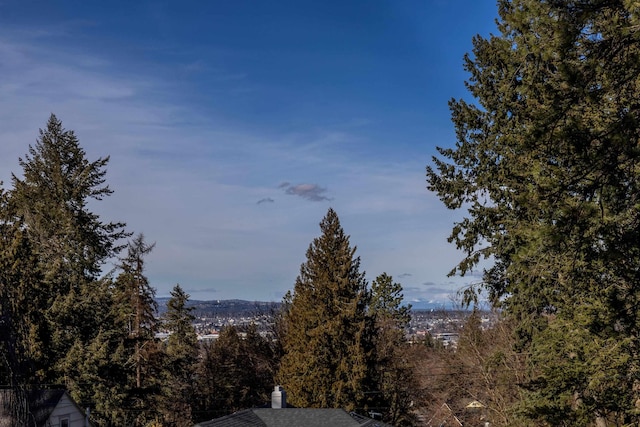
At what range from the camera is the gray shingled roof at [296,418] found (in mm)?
20484

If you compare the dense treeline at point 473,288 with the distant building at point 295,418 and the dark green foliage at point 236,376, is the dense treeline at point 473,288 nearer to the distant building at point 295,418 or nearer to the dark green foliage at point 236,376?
the dark green foliage at point 236,376

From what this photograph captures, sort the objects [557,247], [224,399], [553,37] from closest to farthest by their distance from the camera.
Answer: [553,37] → [557,247] → [224,399]

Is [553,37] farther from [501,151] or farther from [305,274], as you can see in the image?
[305,274]

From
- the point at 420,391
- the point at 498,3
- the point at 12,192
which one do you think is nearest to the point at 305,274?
the point at 420,391

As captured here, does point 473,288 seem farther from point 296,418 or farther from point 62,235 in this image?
point 62,235

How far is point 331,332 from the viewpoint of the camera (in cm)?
3197

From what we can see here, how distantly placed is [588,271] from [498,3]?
37.0ft

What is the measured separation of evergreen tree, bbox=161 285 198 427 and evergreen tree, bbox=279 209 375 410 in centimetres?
785

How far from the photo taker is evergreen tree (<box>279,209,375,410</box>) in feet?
104

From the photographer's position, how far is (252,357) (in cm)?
4450

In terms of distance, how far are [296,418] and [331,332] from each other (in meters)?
10.8

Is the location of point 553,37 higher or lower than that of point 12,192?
lower

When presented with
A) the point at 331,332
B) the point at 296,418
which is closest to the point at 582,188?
the point at 296,418

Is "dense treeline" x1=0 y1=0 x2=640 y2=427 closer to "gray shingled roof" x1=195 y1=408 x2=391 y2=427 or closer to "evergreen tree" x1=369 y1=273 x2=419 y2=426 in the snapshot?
"evergreen tree" x1=369 y1=273 x2=419 y2=426
